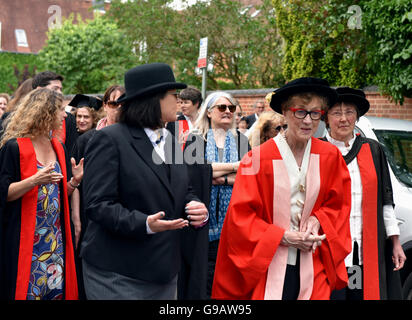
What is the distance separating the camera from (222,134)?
5281 mm

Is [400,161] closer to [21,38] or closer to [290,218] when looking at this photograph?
[290,218]

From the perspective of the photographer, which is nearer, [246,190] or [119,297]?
[119,297]

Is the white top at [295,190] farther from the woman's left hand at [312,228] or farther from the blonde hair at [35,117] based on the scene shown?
the blonde hair at [35,117]

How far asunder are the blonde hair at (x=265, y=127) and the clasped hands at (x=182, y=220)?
2.42 metres

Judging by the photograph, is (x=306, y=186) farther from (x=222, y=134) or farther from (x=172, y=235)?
(x=222, y=134)

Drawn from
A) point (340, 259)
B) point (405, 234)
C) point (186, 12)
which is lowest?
point (405, 234)

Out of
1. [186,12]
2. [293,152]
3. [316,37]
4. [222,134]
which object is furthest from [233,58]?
[293,152]

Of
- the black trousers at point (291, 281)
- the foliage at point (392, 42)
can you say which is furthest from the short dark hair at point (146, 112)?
the foliage at point (392, 42)

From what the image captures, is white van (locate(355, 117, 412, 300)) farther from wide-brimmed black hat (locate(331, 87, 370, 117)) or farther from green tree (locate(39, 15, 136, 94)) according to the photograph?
green tree (locate(39, 15, 136, 94))

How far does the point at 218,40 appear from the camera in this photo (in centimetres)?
2070

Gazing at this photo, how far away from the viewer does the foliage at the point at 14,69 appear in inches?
1293

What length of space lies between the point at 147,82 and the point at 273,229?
1.13 metres

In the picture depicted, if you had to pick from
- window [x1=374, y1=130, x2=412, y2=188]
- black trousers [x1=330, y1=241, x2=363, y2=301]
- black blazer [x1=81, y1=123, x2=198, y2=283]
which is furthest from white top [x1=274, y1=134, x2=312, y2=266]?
window [x1=374, y1=130, x2=412, y2=188]
